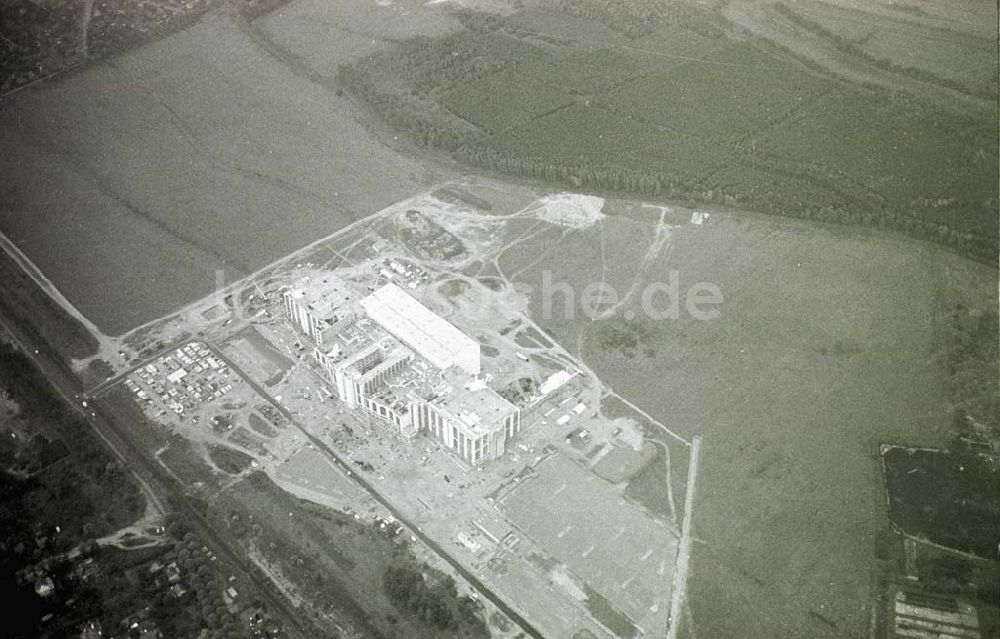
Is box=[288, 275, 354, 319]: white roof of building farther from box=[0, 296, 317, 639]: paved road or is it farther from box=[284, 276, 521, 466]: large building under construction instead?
box=[0, 296, 317, 639]: paved road

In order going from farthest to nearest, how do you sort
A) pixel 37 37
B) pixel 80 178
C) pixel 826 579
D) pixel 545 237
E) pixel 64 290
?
pixel 37 37 < pixel 80 178 < pixel 545 237 < pixel 64 290 < pixel 826 579

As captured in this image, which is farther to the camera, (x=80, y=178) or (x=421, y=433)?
(x=80, y=178)

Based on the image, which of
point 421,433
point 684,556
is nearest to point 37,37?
point 421,433

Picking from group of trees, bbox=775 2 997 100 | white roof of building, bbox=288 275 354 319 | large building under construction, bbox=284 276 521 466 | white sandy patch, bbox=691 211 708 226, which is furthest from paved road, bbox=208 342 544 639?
group of trees, bbox=775 2 997 100

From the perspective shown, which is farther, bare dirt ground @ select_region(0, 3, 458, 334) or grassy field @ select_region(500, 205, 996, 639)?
bare dirt ground @ select_region(0, 3, 458, 334)

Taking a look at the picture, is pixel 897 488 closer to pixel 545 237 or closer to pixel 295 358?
pixel 545 237

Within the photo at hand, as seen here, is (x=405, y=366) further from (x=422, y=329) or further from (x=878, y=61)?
(x=878, y=61)
